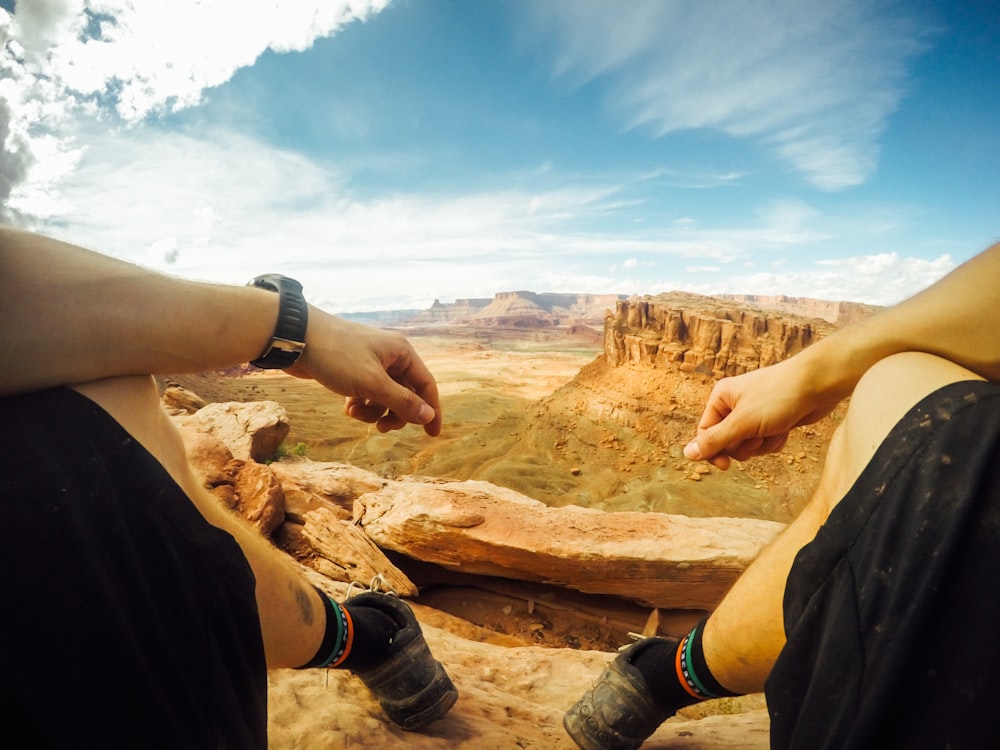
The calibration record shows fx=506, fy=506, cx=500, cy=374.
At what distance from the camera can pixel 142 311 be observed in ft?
3.52

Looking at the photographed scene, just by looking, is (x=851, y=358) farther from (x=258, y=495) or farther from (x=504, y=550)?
(x=258, y=495)

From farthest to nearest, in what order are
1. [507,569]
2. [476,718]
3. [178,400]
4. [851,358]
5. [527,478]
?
[527,478]
[178,400]
[507,569]
[476,718]
[851,358]

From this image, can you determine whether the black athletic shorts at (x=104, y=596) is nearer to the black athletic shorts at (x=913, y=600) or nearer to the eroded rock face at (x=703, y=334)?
the black athletic shorts at (x=913, y=600)

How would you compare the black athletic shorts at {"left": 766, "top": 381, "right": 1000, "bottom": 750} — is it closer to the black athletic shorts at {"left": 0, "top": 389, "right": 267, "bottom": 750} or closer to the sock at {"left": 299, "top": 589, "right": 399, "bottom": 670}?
the black athletic shorts at {"left": 0, "top": 389, "right": 267, "bottom": 750}

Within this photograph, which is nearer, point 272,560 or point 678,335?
point 272,560

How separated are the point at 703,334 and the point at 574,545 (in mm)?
12114

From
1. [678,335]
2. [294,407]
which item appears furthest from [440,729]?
[294,407]

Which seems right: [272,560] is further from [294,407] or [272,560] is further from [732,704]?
[294,407]

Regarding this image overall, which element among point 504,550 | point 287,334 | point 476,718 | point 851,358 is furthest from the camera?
point 504,550

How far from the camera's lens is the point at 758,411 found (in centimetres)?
139

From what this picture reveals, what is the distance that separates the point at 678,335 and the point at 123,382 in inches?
614

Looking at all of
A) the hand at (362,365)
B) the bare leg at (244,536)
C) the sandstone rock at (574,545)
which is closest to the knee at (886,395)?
the hand at (362,365)

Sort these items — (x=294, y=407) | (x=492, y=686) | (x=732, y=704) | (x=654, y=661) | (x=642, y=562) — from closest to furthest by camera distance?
(x=654, y=661)
(x=492, y=686)
(x=732, y=704)
(x=642, y=562)
(x=294, y=407)

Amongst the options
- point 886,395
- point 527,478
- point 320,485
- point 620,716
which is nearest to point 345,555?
point 320,485
